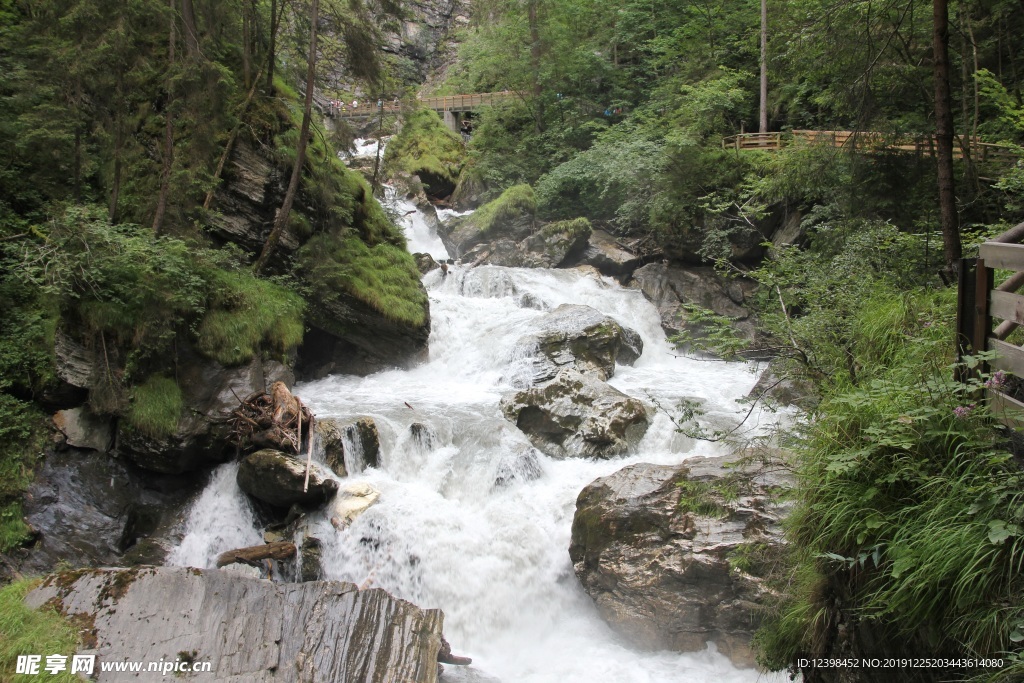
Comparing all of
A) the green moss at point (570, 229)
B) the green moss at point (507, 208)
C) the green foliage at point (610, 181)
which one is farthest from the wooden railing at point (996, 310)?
the green moss at point (507, 208)

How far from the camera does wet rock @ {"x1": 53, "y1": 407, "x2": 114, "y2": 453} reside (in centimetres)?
795

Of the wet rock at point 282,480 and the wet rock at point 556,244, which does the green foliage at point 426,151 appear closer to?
the wet rock at point 556,244

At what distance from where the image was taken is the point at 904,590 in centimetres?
303

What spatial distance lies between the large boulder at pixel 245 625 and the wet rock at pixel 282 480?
183cm

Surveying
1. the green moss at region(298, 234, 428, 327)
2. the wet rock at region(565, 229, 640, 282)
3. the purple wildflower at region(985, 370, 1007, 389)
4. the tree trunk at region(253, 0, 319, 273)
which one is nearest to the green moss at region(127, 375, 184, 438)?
the tree trunk at region(253, 0, 319, 273)

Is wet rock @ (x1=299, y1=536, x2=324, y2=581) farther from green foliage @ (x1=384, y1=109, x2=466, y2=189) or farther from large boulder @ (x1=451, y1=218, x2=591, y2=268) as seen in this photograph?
green foliage @ (x1=384, y1=109, x2=466, y2=189)

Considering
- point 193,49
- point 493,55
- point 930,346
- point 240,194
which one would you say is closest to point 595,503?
point 930,346

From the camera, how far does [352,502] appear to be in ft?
25.3

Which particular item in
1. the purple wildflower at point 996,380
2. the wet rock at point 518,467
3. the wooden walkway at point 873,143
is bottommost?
the wet rock at point 518,467

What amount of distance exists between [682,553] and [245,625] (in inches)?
169

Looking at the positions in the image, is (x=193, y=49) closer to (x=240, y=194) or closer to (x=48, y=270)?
(x=240, y=194)

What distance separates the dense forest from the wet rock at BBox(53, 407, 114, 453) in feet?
0.72

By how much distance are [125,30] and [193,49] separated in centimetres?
130

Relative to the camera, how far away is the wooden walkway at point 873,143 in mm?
Answer: 8023
